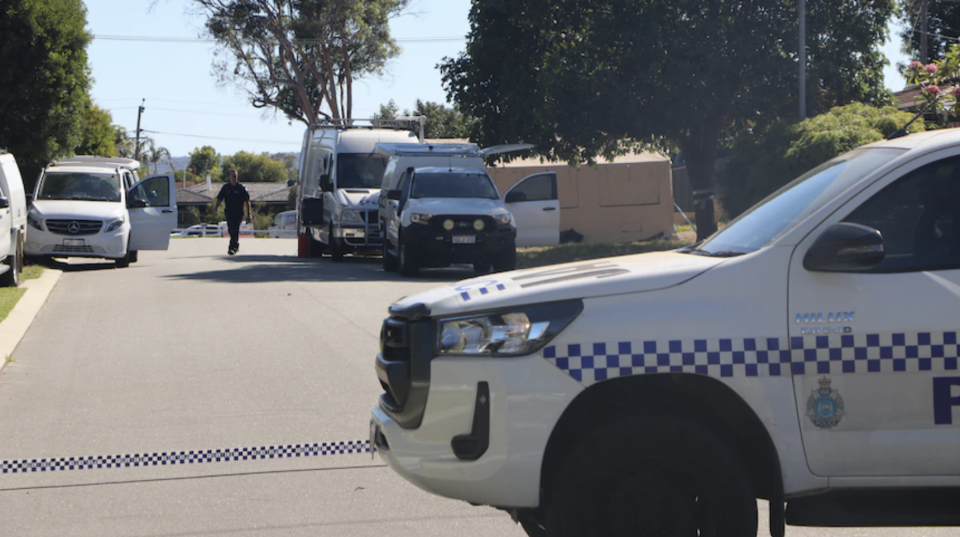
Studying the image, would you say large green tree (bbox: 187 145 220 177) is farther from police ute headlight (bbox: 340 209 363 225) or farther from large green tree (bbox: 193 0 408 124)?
police ute headlight (bbox: 340 209 363 225)

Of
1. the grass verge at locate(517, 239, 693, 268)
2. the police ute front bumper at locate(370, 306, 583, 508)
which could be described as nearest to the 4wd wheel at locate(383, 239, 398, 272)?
the grass verge at locate(517, 239, 693, 268)

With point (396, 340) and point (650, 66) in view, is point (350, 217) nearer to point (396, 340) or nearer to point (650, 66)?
point (650, 66)

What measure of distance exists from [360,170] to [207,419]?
16335 millimetres

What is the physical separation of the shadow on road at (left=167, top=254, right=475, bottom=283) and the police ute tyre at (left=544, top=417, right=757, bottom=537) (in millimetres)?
14119

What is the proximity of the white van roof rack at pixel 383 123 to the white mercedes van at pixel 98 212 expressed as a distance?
4522mm

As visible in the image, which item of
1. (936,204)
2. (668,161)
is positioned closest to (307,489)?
(936,204)

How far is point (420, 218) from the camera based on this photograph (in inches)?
719

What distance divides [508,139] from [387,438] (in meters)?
23.2

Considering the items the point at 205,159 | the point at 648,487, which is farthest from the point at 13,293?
the point at 205,159

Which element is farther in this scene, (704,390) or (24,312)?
(24,312)

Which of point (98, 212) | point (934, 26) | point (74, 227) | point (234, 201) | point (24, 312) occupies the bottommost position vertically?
point (24, 312)

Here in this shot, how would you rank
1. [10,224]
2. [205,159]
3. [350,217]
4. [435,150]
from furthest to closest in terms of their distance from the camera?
[205,159], [350,217], [435,150], [10,224]

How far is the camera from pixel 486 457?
393cm

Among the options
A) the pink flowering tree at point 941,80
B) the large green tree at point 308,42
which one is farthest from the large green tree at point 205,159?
the pink flowering tree at point 941,80
